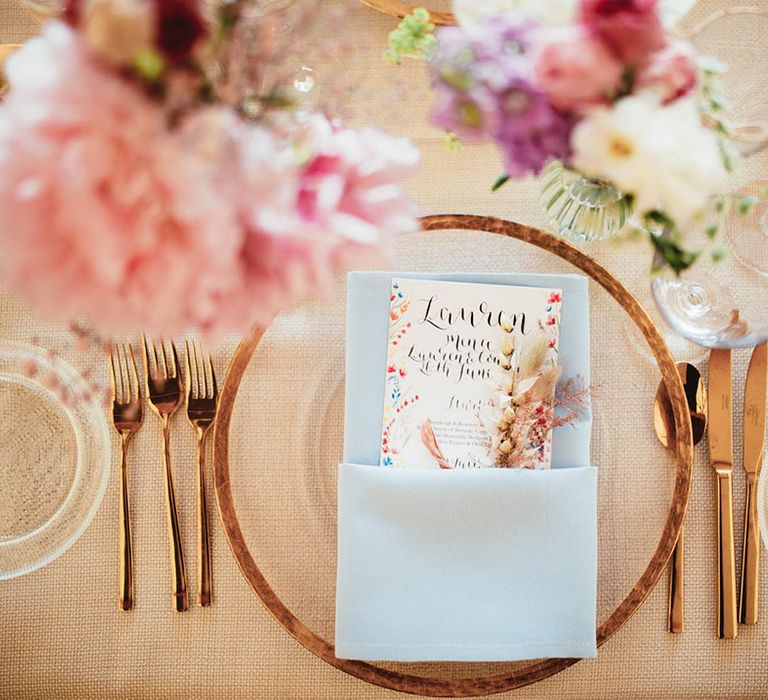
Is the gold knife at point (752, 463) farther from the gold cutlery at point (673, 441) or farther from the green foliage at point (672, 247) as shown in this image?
the green foliage at point (672, 247)

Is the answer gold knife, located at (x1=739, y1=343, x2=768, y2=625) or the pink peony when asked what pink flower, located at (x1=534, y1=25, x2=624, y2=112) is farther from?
gold knife, located at (x1=739, y1=343, x2=768, y2=625)

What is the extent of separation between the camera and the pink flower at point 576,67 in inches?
17.0

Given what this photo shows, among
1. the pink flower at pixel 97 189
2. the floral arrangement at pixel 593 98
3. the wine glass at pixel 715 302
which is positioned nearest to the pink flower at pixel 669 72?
the floral arrangement at pixel 593 98

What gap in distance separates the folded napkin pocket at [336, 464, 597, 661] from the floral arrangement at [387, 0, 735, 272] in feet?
1.30

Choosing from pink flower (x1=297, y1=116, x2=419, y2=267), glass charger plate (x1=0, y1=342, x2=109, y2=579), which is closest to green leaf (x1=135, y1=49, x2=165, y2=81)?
pink flower (x1=297, y1=116, x2=419, y2=267)

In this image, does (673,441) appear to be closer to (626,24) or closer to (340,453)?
(340,453)

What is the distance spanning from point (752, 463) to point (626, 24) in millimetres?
648

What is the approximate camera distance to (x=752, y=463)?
2.94 ft

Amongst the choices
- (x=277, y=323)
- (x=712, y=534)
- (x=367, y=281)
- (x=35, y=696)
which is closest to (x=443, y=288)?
(x=367, y=281)

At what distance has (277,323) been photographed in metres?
0.88

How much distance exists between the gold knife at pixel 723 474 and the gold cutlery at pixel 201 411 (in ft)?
2.02

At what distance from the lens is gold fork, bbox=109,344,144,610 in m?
0.87

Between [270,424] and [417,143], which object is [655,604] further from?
[417,143]

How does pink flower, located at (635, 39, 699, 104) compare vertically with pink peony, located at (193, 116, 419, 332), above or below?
above
